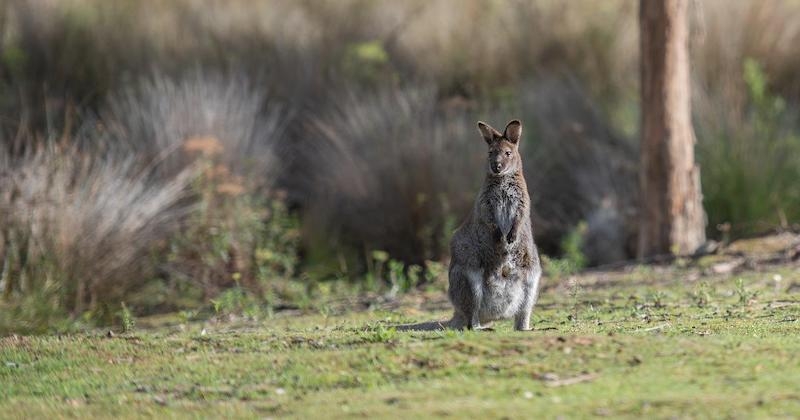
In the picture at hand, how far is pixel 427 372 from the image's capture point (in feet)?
21.0

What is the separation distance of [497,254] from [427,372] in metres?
1.36

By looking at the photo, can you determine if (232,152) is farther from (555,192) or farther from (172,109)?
(555,192)

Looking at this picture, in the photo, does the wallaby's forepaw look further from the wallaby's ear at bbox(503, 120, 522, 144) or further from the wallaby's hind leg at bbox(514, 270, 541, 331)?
→ the wallaby's ear at bbox(503, 120, 522, 144)

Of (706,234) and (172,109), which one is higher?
(172,109)

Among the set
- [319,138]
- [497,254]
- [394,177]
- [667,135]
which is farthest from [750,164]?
[497,254]

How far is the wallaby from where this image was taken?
7559 millimetres

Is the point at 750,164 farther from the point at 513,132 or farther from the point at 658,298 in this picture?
the point at 513,132

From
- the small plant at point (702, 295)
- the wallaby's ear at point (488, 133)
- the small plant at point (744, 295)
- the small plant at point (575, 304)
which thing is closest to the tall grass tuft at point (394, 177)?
the small plant at point (575, 304)

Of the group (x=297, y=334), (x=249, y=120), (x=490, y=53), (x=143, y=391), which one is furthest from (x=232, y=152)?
(x=143, y=391)

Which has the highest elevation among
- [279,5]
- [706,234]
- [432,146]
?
[279,5]

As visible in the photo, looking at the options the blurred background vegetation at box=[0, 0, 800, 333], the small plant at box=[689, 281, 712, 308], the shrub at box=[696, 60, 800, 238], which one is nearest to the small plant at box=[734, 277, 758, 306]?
the small plant at box=[689, 281, 712, 308]

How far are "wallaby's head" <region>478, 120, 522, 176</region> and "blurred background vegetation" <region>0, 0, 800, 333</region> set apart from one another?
3146 mm

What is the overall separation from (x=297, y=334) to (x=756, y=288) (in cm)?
410

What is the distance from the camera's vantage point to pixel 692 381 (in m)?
6.02
